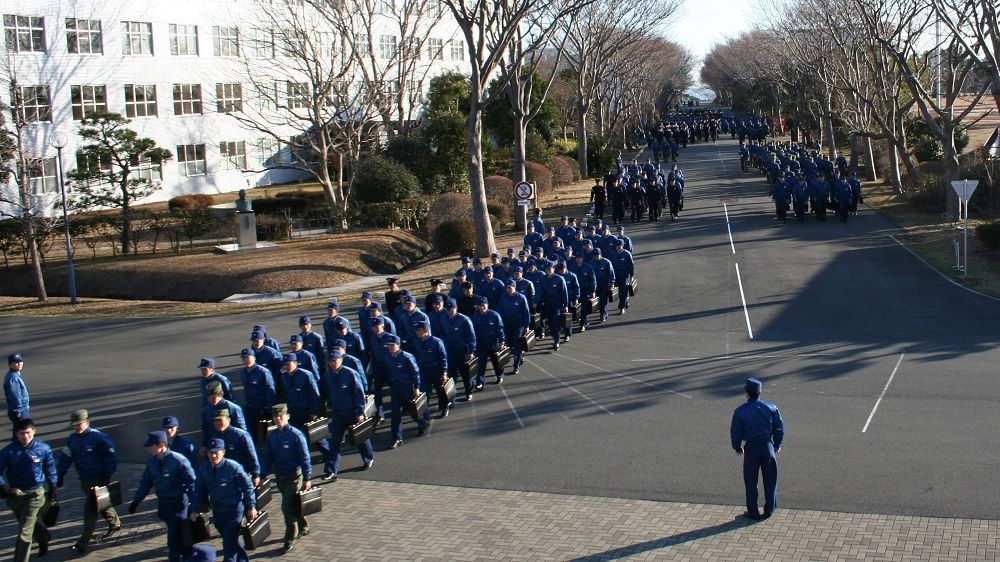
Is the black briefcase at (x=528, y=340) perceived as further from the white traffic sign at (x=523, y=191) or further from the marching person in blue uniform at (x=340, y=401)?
the white traffic sign at (x=523, y=191)

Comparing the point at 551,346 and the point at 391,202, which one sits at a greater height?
the point at 391,202

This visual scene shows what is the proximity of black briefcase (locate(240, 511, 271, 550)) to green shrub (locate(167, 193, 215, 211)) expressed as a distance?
121 ft

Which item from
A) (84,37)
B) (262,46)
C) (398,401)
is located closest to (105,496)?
(398,401)

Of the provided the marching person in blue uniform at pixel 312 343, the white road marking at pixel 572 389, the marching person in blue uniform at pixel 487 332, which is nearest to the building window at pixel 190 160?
the white road marking at pixel 572 389

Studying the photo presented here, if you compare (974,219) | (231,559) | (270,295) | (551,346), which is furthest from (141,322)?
(974,219)

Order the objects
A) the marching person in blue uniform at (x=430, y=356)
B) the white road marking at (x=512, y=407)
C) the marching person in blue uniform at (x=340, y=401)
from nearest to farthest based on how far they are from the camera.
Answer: the marching person in blue uniform at (x=340, y=401) → the marching person in blue uniform at (x=430, y=356) → the white road marking at (x=512, y=407)

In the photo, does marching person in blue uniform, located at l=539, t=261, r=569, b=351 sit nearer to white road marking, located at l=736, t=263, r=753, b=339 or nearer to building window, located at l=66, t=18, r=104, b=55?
white road marking, located at l=736, t=263, r=753, b=339

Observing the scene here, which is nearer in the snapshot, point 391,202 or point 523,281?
point 523,281

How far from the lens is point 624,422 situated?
517 inches

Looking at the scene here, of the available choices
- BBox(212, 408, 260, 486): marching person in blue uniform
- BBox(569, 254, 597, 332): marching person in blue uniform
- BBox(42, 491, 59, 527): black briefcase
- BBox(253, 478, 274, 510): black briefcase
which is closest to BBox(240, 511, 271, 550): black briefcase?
BBox(253, 478, 274, 510): black briefcase

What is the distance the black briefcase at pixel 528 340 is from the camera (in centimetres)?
1614

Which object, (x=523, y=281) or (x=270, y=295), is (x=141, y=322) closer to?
(x=270, y=295)

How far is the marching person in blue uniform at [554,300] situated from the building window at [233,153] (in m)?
36.9

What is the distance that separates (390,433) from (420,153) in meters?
27.0
